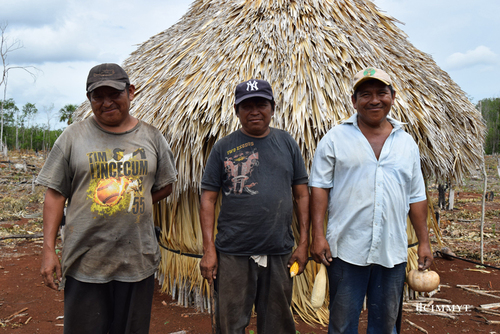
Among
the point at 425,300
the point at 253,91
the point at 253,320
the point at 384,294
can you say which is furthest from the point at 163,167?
the point at 425,300

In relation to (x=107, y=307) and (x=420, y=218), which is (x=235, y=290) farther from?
(x=420, y=218)

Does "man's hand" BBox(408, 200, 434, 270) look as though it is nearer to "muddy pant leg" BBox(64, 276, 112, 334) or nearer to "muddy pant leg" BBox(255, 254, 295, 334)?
"muddy pant leg" BBox(255, 254, 295, 334)

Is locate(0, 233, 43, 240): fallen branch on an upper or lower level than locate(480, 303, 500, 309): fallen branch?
upper

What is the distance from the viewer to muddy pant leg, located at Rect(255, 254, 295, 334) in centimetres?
202

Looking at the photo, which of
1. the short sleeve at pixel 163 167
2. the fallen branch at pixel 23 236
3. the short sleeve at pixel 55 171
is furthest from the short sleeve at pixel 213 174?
the fallen branch at pixel 23 236

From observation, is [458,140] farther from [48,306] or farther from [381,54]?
[48,306]

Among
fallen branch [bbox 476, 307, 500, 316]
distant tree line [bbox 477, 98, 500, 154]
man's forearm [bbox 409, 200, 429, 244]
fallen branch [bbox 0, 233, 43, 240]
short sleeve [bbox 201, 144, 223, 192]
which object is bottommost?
fallen branch [bbox 476, 307, 500, 316]

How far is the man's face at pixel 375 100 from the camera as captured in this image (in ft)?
6.45

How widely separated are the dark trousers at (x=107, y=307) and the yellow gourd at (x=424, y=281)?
1742 mm

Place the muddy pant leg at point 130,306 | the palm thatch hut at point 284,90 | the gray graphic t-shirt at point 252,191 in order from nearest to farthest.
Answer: the muddy pant leg at point 130,306, the gray graphic t-shirt at point 252,191, the palm thatch hut at point 284,90

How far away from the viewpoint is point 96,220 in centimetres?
179

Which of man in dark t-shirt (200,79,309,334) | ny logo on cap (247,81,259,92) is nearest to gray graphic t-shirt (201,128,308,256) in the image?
man in dark t-shirt (200,79,309,334)

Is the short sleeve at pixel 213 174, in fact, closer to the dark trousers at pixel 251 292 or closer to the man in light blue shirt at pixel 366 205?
the dark trousers at pixel 251 292

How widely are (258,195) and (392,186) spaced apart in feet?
2.49
